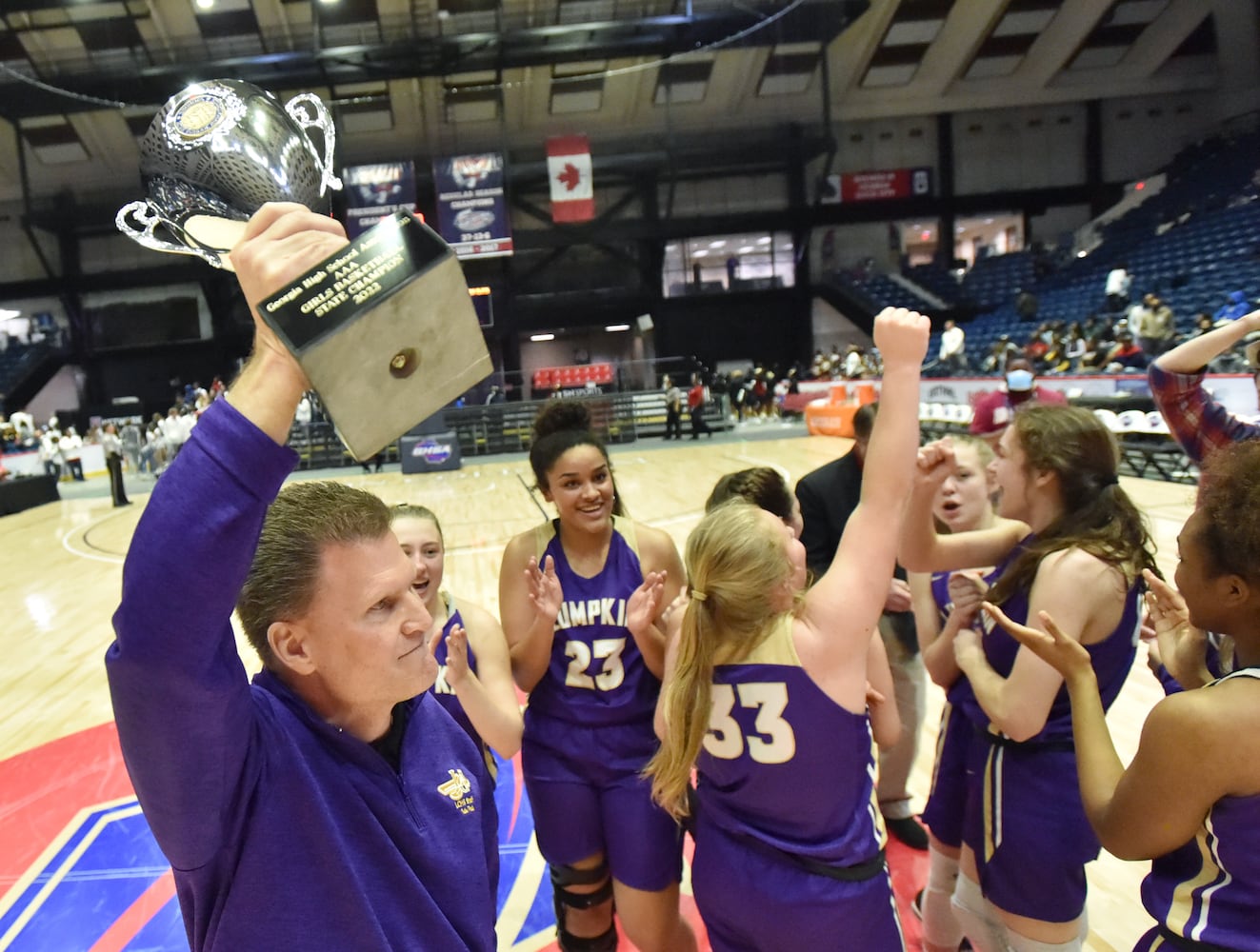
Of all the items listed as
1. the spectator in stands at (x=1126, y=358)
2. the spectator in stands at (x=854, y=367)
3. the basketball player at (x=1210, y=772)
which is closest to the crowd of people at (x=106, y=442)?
the spectator in stands at (x=854, y=367)

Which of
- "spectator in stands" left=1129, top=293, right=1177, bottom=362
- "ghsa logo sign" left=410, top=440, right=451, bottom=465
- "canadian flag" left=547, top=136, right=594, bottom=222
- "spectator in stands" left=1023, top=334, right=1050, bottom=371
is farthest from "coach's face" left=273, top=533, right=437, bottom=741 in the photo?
"canadian flag" left=547, top=136, right=594, bottom=222

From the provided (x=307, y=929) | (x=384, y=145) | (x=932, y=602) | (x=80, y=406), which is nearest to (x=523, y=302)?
(x=384, y=145)

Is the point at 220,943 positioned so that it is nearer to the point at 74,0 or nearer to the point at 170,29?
the point at 74,0

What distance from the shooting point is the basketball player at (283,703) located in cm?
76

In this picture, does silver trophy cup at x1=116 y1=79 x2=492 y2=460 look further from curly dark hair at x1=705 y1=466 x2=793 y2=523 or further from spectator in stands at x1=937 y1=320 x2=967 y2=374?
spectator in stands at x1=937 y1=320 x2=967 y2=374

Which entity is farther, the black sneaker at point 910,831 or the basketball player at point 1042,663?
the black sneaker at point 910,831

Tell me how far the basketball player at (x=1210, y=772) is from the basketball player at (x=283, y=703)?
964 millimetres

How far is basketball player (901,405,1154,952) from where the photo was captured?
70.2 inches

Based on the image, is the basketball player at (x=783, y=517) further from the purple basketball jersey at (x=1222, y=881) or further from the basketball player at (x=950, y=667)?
the purple basketball jersey at (x=1222, y=881)

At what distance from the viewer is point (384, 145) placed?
2217 centimetres

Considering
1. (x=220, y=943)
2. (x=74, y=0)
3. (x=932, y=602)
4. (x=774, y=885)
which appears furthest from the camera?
(x=74, y=0)

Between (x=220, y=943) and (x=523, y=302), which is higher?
(x=523, y=302)

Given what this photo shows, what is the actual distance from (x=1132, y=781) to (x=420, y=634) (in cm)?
105

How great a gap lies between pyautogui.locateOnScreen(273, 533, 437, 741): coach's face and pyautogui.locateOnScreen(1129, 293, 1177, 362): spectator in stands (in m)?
12.3
